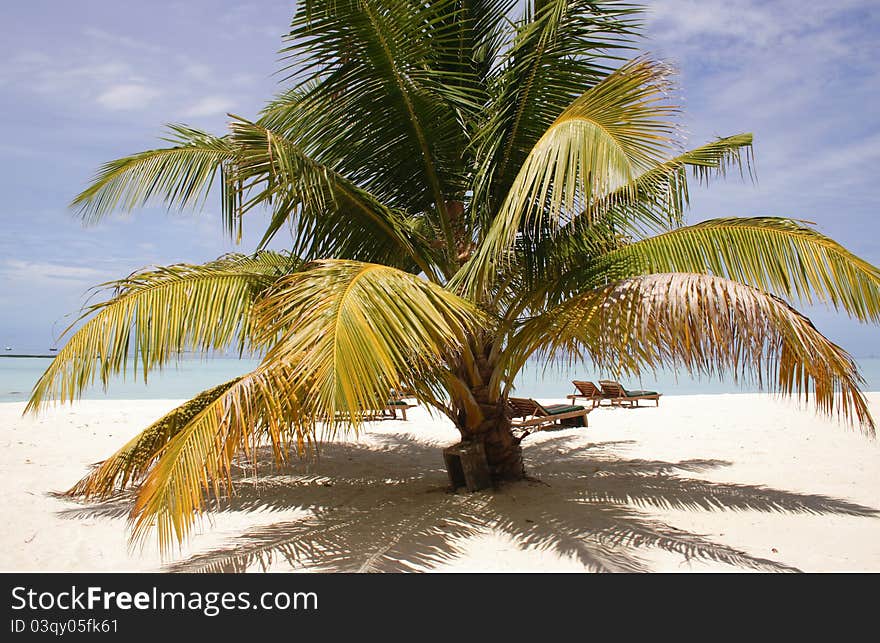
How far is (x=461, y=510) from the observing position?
5176 mm

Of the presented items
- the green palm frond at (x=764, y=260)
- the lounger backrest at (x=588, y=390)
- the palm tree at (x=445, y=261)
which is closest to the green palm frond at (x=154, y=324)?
the palm tree at (x=445, y=261)

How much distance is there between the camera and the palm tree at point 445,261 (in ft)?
11.7

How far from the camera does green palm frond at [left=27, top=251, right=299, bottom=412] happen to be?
14.3 feet

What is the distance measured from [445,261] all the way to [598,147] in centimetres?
230

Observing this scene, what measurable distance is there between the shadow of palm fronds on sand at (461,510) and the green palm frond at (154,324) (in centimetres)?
129

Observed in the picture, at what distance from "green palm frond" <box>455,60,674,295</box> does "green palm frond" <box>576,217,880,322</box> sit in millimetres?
984

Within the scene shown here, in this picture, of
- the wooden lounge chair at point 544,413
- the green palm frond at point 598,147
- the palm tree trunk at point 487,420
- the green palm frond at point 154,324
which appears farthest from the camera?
the wooden lounge chair at point 544,413

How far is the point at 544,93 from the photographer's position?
5.06 m

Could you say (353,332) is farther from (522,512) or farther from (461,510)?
(522,512)

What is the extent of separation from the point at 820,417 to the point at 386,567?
374 inches

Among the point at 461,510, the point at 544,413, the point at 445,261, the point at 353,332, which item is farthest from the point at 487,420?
the point at 544,413

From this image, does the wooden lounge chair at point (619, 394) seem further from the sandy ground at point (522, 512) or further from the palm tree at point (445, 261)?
the palm tree at point (445, 261)
